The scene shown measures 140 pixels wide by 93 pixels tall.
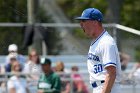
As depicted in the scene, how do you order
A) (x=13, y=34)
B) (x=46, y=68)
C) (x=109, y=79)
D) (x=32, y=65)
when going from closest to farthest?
(x=109, y=79), (x=46, y=68), (x=32, y=65), (x=13, y=34)

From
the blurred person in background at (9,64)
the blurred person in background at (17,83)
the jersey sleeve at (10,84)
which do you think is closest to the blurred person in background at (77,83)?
the blurred person in background at (17,83)

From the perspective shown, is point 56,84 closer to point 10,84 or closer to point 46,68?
point 46,68

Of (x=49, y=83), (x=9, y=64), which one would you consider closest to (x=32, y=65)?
(x=9, y=64)

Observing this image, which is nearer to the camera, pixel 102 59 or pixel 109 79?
pixel 109 79

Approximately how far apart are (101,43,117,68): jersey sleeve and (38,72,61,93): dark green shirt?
4934 millimetres

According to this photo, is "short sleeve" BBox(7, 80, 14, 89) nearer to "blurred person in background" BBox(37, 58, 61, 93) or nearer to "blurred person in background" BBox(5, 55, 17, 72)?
"blurred person in background" BBox(37, 58, 61, 93)

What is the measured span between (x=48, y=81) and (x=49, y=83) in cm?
4

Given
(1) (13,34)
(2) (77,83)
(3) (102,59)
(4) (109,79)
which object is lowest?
(2) (77,83)

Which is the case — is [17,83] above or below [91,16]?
below

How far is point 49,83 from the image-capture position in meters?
12.8

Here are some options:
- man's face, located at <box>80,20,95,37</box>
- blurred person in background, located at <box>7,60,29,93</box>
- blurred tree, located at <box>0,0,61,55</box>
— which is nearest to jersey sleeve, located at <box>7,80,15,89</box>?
blurred person in background, located at <box>7,60,29,93</box>

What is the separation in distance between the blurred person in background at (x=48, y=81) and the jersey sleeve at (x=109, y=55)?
4896 millimetres

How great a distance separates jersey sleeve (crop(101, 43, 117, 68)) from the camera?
7.81 metres

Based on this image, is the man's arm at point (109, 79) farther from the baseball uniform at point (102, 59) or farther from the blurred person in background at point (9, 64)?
the blurred person in background at point (9, 64)
